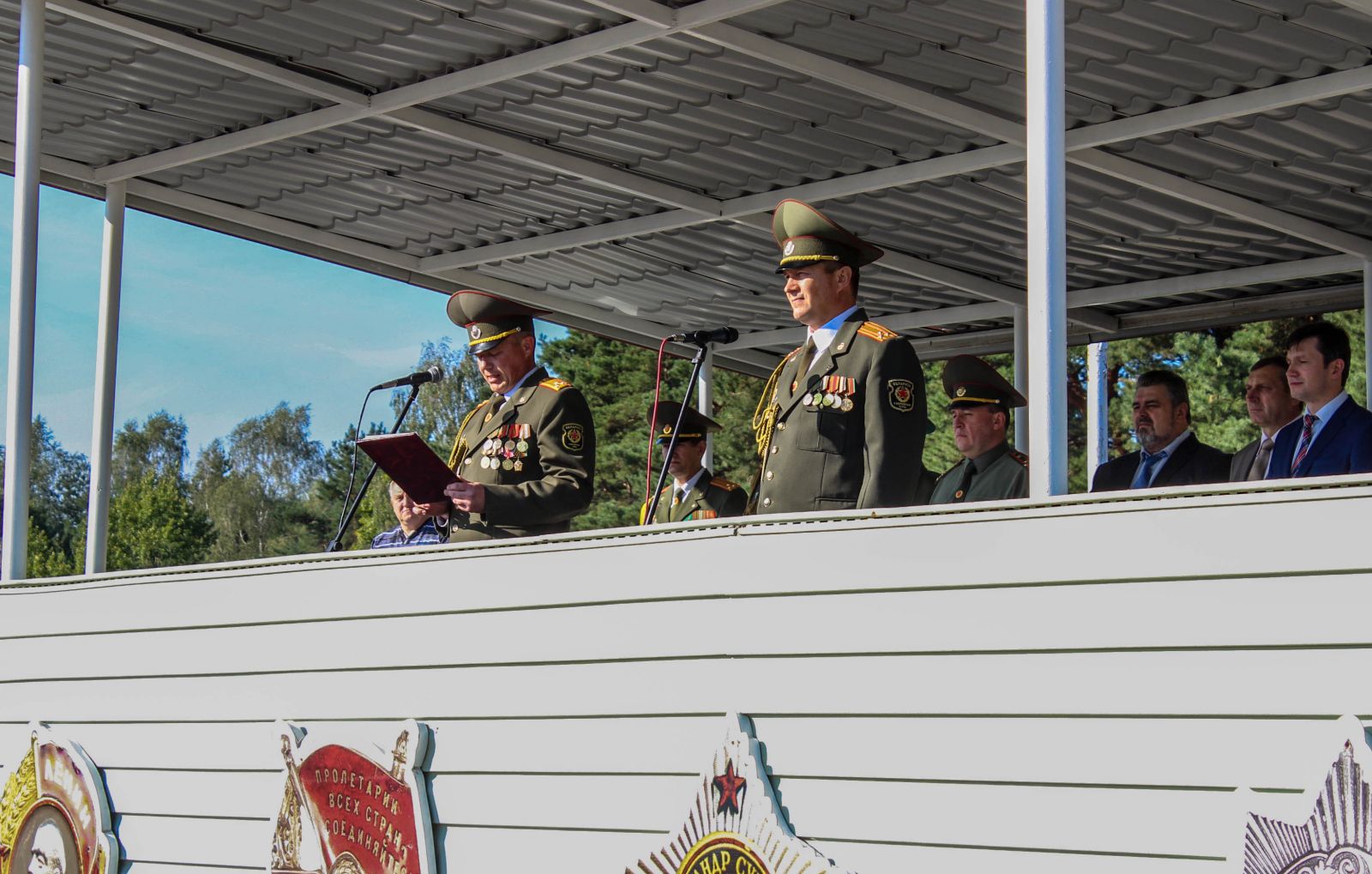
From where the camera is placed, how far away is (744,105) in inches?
270

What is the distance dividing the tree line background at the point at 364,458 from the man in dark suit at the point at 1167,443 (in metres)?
14.4

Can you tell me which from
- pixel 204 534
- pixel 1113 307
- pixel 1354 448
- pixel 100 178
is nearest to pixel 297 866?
pixel 1354 448

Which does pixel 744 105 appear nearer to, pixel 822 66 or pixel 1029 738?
pixel 822 66

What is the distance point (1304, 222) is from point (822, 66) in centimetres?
281

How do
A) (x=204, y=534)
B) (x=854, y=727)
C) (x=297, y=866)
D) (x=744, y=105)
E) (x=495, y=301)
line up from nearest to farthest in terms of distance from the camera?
(x=854, y=727) < (x=297, y=866) < (x=495, y=301) < (x=744, y=105) < (x=204, y=534)

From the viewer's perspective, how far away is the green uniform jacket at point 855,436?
418cm

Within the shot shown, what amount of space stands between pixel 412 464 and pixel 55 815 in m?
1.83

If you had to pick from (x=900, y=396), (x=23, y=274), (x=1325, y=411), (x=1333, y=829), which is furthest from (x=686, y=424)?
(x=1333, y=829)

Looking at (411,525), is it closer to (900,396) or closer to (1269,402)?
(900,396)

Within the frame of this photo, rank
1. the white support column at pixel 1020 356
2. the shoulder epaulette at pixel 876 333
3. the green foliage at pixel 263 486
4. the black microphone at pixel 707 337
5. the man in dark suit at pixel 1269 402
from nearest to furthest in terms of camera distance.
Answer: the shoulder epaulette at pixel 876 333, the black microphone at pixel 707 337, the man in dark suit at pixel 1269 402, the white support column at pixel 1020 356, the green foliage at pixel 263 486

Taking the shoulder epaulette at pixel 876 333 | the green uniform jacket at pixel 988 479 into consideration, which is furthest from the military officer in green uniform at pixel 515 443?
the green uniform jacket at pixel 988 479

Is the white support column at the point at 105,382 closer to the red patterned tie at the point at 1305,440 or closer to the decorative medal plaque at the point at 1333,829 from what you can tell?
the red patterned tie at the point at 1305,440

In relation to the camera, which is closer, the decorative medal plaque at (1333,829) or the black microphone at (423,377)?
the decorative medal plaque at (1333,829)

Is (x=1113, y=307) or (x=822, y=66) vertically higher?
(x=1113, y=307)
